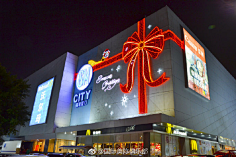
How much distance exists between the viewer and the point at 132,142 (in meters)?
20.9

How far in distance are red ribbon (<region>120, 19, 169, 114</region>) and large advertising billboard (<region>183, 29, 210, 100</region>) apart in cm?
464

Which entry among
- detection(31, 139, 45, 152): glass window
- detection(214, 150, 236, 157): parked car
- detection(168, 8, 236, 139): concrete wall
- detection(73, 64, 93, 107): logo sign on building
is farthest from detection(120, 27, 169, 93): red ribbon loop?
detection(31, 139, 45, 152): glass window

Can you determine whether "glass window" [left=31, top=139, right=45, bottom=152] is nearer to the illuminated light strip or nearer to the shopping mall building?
the shopping mall building

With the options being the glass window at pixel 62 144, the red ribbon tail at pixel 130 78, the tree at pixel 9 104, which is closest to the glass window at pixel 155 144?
the red ribbon tail at pixel 130 78

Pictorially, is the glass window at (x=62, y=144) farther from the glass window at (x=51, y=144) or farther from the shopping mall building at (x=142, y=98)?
the glass window at (x=51, y=144)

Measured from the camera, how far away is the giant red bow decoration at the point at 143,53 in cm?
2283

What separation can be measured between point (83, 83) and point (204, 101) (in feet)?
64.8

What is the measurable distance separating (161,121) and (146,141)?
2908 mm

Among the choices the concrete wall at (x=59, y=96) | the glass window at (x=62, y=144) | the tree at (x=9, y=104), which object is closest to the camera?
the tree at (x=9, y=104)

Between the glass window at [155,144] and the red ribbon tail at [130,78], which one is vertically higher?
the red ribbon tail at [130,78]

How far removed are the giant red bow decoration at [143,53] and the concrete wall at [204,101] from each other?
1.48 meters

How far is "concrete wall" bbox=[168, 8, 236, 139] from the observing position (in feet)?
72.0

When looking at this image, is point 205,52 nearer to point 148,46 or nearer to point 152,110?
point 148,46

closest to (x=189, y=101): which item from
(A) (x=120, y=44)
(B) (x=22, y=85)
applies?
(A) (x=120, y=44)
